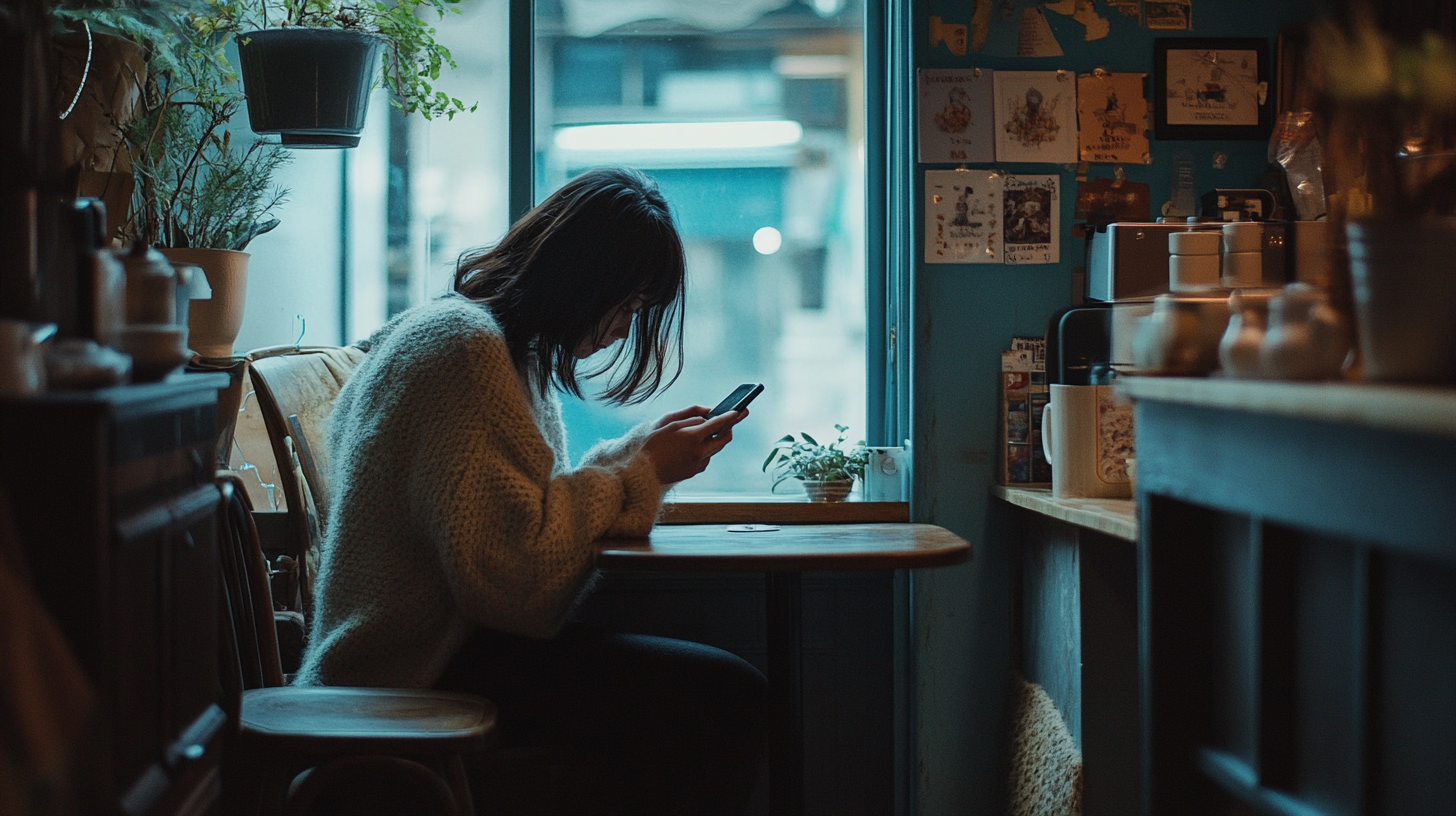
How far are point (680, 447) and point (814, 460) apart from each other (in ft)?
2.56

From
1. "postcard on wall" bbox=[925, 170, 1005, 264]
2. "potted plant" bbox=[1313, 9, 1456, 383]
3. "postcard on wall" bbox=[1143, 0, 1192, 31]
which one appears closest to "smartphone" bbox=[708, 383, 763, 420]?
"postcard on wall" bbox=[925, 170, 1005, 264]

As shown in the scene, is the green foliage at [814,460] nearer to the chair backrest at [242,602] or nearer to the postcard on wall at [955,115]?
the postcard on wall at [955,115]

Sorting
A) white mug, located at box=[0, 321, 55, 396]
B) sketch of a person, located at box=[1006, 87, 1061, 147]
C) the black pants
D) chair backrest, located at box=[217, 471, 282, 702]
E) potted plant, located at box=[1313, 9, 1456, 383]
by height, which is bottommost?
the black pants

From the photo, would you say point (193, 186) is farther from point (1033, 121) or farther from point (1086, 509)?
point (1086, 509)

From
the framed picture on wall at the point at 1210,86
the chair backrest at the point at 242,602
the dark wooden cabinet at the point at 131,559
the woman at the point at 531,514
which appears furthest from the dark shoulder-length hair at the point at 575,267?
the framed picture on wall at the point at 1210,86

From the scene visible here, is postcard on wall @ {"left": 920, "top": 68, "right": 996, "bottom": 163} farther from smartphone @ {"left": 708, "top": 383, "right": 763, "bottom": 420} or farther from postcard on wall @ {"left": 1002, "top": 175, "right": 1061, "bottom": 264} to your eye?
smartphone @ {"left": 708, "top": 383, "right": 763, "bottom": 420}

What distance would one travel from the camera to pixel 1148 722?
3.87ft

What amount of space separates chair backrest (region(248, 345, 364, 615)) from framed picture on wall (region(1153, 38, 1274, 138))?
1778mm

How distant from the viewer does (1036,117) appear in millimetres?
2271

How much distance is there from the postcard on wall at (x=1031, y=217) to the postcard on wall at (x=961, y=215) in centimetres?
2

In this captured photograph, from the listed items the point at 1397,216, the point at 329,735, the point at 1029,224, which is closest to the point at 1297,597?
the point at 1397,216

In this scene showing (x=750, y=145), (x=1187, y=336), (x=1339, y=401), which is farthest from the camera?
(x=750, y=145)

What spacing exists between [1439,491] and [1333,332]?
259mm

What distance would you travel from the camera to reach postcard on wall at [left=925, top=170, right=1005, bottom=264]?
2270 millimetres
